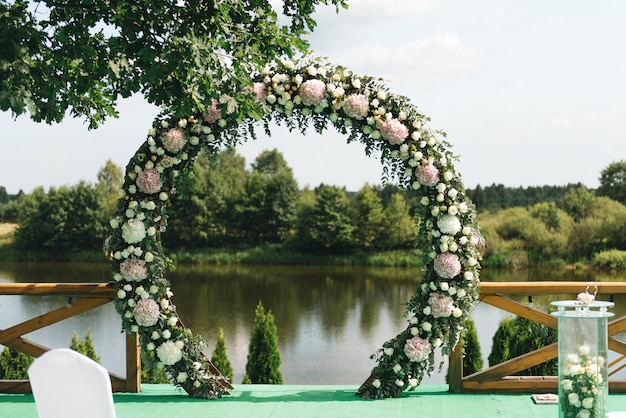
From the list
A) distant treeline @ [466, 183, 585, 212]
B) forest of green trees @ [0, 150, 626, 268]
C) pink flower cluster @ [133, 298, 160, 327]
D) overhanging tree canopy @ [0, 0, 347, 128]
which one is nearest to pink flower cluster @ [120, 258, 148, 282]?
pink flower cluster @ [133, 298, 160, 327]

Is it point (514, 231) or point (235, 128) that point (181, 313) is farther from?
point (235, 128)

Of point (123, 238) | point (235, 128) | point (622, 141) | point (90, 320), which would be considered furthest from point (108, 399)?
point (622, 141)

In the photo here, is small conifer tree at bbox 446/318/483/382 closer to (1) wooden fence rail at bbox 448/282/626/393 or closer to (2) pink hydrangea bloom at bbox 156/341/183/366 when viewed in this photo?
(1) wooden fence rail at bbox 448/282/626/393

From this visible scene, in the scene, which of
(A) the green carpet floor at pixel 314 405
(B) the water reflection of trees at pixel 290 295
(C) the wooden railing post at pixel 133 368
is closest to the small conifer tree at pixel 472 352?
(A) the green carpet floor at pixel 314 405

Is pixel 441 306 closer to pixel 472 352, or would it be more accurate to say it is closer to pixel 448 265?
pixel 448 265

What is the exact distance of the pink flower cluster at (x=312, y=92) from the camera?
18.3 feet

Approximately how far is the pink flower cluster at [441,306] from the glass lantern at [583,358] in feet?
4.32

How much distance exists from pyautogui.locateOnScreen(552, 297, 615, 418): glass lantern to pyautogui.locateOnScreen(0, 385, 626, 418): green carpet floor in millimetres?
863

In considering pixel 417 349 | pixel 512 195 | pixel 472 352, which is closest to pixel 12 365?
pixel 417 349

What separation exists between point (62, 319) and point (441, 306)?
2784 mm

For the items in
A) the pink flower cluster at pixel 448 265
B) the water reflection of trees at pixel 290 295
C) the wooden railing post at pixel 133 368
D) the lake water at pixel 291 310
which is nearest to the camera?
the pink flower cluster at pixel 448 265

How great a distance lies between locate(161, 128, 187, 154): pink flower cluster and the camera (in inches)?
220

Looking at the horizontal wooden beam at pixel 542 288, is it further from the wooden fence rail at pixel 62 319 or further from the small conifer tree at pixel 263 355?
the small conifer tree at pixel 263 355

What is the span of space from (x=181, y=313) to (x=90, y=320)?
3084 millimetres
